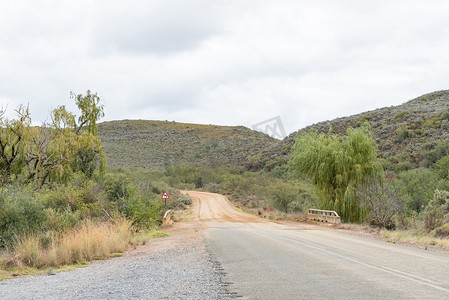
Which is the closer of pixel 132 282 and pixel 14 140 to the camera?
pixel 132 282

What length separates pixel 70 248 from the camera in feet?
39.3

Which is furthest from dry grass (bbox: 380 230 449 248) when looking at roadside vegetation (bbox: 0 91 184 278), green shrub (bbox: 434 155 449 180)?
green shrub (bbox: 434 155 449 180)

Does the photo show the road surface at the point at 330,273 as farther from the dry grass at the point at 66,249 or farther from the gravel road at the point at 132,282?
the dry grass at the point at 66,249

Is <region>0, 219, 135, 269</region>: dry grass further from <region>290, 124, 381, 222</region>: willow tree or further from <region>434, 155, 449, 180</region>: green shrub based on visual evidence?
<region>434, 155, 449, 180</region>: green shrub

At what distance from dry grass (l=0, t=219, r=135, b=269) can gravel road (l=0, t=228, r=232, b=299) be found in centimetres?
98

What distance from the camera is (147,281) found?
309 inches

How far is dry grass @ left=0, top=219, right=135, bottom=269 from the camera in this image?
36.2 ft

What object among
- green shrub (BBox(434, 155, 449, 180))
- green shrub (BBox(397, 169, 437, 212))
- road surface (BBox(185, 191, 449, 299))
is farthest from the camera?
green shrub (BBox(434, 155, 449, 180))

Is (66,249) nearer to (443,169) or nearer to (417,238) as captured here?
(417,238)

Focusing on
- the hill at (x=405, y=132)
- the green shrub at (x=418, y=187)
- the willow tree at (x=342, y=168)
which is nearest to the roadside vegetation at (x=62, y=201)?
the willow tree at (x=342, y=168)

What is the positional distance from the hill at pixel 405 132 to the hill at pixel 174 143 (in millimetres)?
13973

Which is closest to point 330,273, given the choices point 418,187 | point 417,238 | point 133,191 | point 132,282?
point 132,282

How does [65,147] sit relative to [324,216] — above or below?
above

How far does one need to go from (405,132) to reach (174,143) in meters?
61.7
